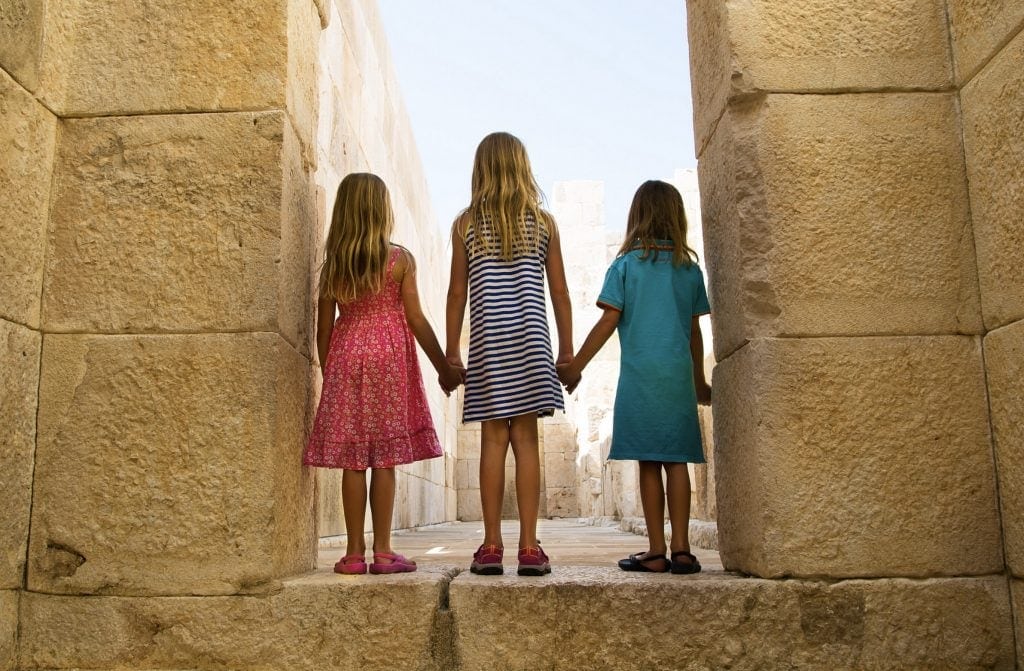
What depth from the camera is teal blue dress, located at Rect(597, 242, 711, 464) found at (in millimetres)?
3307

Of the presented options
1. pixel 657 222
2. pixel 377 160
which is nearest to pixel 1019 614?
pixel 657 222

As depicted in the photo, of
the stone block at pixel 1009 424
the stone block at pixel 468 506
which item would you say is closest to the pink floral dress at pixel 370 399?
the stone block at pixel 1009 424

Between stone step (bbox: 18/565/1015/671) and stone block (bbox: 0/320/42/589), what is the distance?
0.72 feet

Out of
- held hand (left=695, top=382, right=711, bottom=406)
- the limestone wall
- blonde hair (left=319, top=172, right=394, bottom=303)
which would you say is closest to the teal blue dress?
held hand (left=695, top=382, right=711, bottom=406)

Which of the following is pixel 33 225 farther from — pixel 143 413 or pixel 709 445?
pixel 709 445

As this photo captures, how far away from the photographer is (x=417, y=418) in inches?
134

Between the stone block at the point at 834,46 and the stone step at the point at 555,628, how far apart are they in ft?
5.22

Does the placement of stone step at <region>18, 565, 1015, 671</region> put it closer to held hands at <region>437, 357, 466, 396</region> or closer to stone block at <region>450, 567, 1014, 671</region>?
stone block at <region>450, 567, 1014, 671</region>

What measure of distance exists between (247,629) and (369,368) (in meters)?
0.98

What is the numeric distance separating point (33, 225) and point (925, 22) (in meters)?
2.98

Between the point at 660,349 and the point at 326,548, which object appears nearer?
the point at 660,349

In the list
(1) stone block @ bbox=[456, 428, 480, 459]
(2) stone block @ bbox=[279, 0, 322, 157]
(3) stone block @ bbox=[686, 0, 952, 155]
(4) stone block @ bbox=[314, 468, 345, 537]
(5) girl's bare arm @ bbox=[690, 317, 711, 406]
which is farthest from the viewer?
(1) stone block @ bbox=[456, 428, 480, 459]

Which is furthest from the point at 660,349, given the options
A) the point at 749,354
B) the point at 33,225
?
the point at 33,225

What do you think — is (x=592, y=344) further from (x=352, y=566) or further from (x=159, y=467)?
(x=159, y=467)
